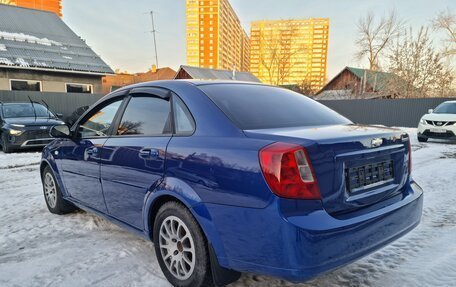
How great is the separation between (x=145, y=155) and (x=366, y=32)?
4389cm

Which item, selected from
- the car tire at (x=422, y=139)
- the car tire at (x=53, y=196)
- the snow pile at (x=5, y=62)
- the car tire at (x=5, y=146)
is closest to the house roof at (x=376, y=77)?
the car tire at (x=422, y=139)

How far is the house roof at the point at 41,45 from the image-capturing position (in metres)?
19.1

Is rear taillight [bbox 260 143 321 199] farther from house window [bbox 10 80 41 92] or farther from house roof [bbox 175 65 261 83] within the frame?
house roof [bbox 175 65 261 83]

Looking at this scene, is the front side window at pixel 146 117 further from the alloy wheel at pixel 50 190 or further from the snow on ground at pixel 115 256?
the alloy wheel at pixel 50 190

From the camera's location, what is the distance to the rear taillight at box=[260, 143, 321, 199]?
1.83 metres

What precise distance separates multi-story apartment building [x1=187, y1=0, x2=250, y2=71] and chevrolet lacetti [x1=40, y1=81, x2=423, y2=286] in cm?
13021

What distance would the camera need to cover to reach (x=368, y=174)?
2.16 meters

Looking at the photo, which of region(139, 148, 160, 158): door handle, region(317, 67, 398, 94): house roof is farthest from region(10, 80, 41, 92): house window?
region(317, 67, 398, 94): house roof

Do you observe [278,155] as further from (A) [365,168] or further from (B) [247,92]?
(B) [247,92]

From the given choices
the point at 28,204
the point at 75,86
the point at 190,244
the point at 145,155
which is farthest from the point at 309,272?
the point at 75,86

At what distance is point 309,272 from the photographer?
180 centimetres

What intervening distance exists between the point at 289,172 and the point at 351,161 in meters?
0.46

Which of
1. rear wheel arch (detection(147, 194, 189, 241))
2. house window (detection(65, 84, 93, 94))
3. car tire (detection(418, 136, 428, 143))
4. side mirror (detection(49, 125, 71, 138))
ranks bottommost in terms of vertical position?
car tire (detection(418, 136, 428, 143))

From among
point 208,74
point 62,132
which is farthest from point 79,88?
point 62,132
